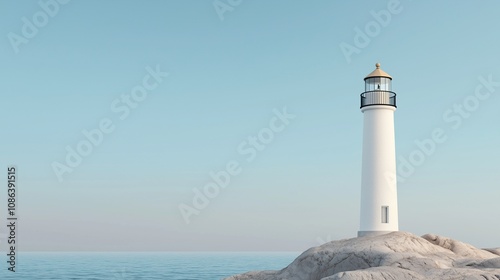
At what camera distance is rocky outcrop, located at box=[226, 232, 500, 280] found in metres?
15.5

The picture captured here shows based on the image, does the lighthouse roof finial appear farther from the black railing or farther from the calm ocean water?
the calm ocean water

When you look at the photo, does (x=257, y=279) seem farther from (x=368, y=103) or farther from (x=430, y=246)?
(x=368, y=103)

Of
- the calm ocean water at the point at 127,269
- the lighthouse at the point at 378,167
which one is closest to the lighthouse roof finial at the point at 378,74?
the lighthouse at the point at 378,167

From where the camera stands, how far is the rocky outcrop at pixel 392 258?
1547 centimetres

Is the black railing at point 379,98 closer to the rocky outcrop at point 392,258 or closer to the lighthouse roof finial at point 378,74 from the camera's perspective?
the lighthouse roof finial at point 378,74

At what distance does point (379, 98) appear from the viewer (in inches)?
1141

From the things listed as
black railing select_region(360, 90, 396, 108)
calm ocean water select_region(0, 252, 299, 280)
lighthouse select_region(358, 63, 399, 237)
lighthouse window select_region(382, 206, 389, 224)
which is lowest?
calm ocean water select_region(0, 252, 299, 280)

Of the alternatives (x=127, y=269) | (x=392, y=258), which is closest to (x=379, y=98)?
(x=392, y=258)

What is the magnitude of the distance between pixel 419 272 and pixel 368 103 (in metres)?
15.6

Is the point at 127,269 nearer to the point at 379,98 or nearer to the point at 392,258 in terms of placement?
the point at 379,98

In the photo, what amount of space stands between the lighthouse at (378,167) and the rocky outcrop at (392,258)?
428 centimetres

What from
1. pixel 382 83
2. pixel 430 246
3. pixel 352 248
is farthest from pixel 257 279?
pixel 382 83

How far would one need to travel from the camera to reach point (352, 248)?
20.3 meters

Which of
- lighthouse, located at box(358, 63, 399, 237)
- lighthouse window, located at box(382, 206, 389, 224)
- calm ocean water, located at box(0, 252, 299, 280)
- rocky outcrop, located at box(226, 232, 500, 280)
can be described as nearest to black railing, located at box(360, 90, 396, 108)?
lighthouse, located at box(358, 63, 399, 237)
